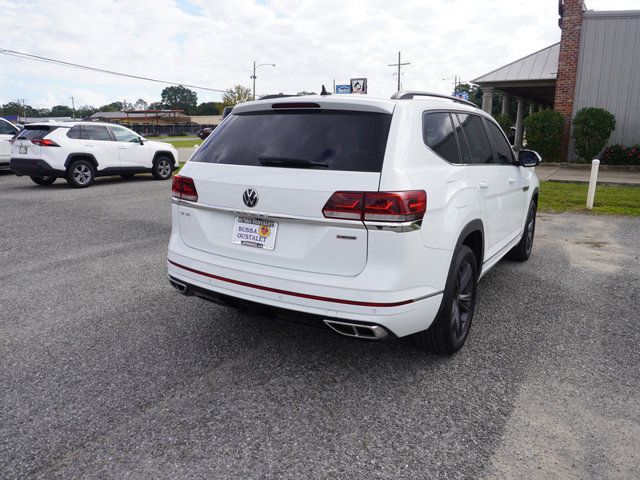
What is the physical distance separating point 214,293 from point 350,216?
3.58 feet

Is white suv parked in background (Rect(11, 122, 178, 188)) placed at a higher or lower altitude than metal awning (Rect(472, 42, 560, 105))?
lower

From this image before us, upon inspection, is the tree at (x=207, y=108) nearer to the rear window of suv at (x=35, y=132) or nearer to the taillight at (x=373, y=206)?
the rear window of suv at (x=35, y=132)

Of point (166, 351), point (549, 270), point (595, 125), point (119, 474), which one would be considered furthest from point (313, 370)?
point (595, 125)

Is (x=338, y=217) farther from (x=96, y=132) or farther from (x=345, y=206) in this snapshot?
(x=96, y=132)

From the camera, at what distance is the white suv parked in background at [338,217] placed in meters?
2.89

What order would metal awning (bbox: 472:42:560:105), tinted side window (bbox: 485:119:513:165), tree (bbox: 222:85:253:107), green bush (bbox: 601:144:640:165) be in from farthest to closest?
tree (bbox: 222:85:253:107) < metal awning (bbox: 472:42:560:105) < green bush (bbox: 601:144:640:165) < tinted side window (bbox: 485:119:513:165)

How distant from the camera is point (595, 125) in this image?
17312mm

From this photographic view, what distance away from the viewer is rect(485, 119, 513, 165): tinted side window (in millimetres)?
4773

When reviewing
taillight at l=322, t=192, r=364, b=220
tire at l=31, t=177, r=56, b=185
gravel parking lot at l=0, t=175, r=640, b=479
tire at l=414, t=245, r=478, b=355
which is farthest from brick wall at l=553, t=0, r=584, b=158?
taillight at l=322, t=192, r=364, b=220

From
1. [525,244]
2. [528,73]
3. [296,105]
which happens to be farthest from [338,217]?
[528,73]

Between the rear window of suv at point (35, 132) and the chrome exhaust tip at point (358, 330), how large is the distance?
483 inches

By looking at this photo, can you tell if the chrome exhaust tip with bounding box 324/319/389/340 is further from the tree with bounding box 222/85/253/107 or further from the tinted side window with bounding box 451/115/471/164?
the tree with bounding box 222/85/253/107

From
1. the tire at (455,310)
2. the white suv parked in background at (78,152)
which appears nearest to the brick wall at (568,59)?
the white suv parked in background at (78,152)

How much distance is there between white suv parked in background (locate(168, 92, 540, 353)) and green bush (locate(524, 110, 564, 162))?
52.7 feet
